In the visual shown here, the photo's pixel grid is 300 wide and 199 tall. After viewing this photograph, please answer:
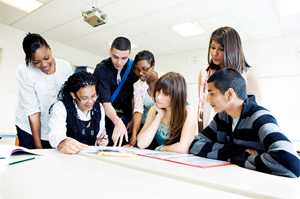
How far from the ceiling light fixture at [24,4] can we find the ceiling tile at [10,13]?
147mm

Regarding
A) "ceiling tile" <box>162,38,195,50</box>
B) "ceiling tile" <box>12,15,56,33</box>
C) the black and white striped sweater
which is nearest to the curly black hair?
the black and white striped sweater

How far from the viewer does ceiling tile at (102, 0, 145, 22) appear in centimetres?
328

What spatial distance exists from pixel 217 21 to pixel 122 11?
164 cm

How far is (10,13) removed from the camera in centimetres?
397

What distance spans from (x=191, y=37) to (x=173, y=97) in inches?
130

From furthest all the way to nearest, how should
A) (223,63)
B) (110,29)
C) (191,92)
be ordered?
1. (191,92)
2. (110,29)
3. (223,63)

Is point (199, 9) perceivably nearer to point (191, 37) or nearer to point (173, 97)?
point (191, 37)

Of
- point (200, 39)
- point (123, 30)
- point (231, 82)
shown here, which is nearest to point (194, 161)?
point (231, 82)

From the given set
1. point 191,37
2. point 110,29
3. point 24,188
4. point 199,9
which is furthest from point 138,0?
point 24,188

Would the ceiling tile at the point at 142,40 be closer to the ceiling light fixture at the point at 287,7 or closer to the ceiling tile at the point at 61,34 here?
the ceiling tile at the point at 61,34

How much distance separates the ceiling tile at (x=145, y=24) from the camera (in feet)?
12.2

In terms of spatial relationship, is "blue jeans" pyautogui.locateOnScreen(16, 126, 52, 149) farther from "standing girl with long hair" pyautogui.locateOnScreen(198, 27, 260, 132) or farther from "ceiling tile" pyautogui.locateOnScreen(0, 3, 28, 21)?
"ceiling tile" pyautogui.locateOnScreen(0, 3, 28, 21)

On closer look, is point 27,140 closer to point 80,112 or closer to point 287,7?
point 80,112

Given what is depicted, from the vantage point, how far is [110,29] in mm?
4270
